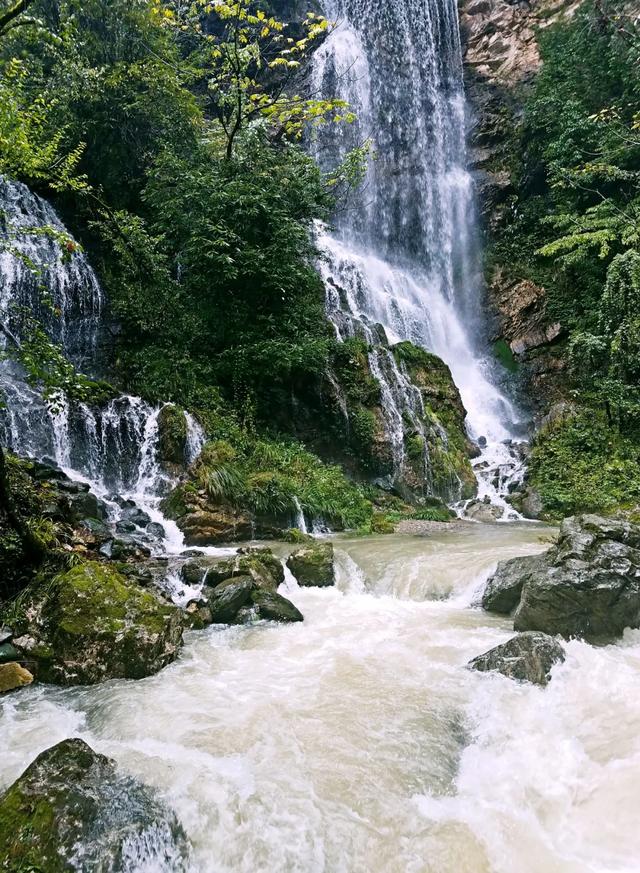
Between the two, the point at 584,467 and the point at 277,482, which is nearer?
the point at 277,482

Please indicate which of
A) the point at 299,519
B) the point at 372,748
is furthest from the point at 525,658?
the point at 299,519

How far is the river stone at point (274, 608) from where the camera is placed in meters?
6.34

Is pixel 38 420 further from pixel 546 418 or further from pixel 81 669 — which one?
pixel 546 418

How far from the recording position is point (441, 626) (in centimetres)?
600

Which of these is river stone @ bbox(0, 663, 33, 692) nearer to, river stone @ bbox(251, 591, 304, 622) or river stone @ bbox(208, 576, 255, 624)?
river stone @ bbox(208, 576, 255, 624)

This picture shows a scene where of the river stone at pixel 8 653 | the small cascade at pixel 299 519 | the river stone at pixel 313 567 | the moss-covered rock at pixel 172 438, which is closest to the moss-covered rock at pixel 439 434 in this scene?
the small cascade at pixel 299 519

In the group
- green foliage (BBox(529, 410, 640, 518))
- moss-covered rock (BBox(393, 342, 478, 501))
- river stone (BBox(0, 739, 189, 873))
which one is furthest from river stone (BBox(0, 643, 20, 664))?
green foliage (BBox(529, 410, 640, 518))

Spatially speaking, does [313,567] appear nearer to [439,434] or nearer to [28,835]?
[28,835]

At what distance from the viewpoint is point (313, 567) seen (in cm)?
770

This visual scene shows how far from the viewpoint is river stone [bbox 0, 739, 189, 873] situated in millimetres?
2508

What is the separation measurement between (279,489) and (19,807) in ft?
26.9

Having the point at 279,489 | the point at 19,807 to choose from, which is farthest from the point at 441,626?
the point at 279,489

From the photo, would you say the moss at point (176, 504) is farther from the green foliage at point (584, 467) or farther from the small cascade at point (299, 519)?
the green foliage at point (584, 467)

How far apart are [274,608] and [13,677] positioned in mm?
2819
